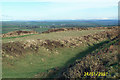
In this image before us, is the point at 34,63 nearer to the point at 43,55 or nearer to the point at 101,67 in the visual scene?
the point at 43,55

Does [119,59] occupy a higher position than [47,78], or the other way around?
[119,59]

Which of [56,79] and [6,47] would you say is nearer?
[56,79]

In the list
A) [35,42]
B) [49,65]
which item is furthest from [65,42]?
[49,65]

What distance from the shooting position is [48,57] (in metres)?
21.6

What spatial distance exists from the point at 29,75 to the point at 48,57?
6.06 metres

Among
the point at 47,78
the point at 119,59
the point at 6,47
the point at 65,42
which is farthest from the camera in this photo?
the point at 65,42

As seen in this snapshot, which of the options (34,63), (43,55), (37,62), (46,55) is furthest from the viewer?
(46,55)

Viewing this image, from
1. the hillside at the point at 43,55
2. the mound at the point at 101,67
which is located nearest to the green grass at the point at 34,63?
the hillside at the point at 43,55

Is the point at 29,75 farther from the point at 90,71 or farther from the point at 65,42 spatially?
the point at 65,42

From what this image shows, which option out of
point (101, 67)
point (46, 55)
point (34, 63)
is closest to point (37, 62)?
point (34, 63)

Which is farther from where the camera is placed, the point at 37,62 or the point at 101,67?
the point at 37,62

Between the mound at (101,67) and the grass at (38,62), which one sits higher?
the mound at (101,67)

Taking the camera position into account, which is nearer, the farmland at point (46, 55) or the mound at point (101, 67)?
the mound at point (101, 67)

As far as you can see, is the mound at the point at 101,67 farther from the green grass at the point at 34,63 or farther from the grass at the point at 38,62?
the green grass at the point at 34,63
